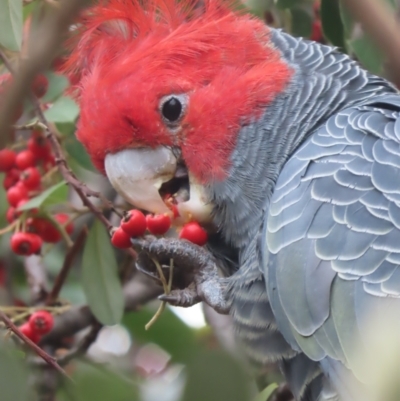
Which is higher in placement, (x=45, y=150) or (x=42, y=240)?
(x=45, y=150)

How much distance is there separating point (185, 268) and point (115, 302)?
0.20 metres

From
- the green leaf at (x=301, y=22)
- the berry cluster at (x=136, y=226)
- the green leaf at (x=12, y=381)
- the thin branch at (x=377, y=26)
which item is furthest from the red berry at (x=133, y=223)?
the thin branch at (x=377, y=26)

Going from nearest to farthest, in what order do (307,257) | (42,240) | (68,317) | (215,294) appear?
(307,257) < (215,294) < (42,240) < (68,317)

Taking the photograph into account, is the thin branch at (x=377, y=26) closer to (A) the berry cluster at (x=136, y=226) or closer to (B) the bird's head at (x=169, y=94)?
(A) the berry cluster at (x=136, y=226)

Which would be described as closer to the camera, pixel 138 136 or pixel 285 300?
pixel 285 300

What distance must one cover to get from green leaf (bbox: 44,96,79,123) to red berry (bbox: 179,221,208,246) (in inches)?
16.0

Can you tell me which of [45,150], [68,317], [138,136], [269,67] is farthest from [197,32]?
[68,317]

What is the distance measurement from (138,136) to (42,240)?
426 millimetres

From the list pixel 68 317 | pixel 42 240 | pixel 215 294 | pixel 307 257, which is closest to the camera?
pixel 307 257

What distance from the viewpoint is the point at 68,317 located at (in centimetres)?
192

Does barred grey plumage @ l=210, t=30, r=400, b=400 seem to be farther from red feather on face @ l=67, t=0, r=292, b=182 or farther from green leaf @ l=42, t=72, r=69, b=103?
green leaf @ l=42, t=72, r=69, b=103

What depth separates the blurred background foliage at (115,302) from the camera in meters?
0.54

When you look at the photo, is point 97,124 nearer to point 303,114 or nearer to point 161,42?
point 161,42

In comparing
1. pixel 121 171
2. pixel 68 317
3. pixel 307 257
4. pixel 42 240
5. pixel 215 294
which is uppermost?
pixel 307 257
